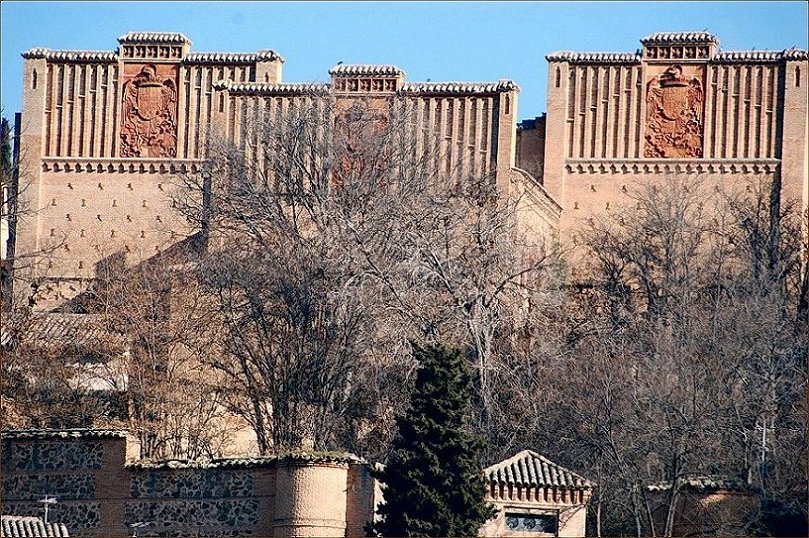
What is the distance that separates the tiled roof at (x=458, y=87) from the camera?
51.2 meters

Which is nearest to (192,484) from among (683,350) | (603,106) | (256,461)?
(256,461)

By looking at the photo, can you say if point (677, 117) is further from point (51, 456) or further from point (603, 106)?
point (51, 456)

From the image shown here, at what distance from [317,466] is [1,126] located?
2230cm

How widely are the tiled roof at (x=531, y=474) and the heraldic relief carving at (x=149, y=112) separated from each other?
2294 cm

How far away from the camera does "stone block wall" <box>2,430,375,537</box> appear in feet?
110

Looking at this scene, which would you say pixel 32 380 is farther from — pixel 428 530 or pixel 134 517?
pixel 428 530

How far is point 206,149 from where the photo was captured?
159 feet

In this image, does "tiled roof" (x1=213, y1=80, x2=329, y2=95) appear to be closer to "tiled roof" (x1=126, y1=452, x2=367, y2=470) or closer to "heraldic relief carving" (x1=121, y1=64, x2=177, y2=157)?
"heraldic relief carving" (x1=121, y1=64, x2=177, y2=157)

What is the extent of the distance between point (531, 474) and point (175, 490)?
506 centimetres

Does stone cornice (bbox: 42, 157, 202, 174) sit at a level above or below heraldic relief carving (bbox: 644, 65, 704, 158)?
below

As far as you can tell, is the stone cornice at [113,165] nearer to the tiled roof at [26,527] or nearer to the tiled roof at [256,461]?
the tiled roof at [256,461]

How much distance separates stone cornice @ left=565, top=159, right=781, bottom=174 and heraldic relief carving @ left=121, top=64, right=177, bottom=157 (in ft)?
29.7

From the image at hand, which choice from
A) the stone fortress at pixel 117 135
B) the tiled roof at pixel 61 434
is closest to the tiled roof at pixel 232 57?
the stone fortress at pixel 117 135

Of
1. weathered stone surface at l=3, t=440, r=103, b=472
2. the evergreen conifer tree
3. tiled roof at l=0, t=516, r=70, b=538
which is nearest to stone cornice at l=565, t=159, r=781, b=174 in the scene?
the evergreen conifer tree
